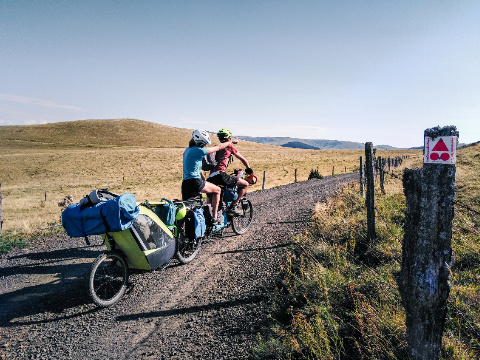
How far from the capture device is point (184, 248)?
19.6 ft

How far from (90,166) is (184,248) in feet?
168

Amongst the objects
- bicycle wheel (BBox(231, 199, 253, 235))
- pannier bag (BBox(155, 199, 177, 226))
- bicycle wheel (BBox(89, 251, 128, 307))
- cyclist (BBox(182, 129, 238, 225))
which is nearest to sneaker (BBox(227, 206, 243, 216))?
bicycle wheel (BBox(231, 199, 253, 235))

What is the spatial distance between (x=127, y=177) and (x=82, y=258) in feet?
121

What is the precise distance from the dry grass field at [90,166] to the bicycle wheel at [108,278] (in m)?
6.77

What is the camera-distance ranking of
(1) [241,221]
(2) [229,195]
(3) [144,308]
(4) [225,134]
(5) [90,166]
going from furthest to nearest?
(5) [90,166] < (1) [241,221] < (2) [229,195] < (4) [225,134] < (3) [144,308]

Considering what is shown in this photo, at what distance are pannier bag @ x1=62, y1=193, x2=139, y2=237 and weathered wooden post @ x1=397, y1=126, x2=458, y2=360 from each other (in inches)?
143

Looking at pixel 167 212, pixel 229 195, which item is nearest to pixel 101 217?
pixel 167 212

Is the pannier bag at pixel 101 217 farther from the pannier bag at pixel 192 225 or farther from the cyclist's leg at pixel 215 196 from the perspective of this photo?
the cyclist's leg at pixel 215 196


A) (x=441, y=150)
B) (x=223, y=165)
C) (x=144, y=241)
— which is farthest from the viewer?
(x=223, y=165)

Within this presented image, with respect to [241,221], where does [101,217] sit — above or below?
above

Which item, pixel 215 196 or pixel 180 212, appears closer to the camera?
pixel 180 212

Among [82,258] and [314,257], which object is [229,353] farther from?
[82,258]

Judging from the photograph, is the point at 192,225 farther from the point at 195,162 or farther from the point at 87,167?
the point at 87,167

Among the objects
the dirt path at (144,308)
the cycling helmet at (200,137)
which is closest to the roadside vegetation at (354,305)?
the dirt path at (144,308)
